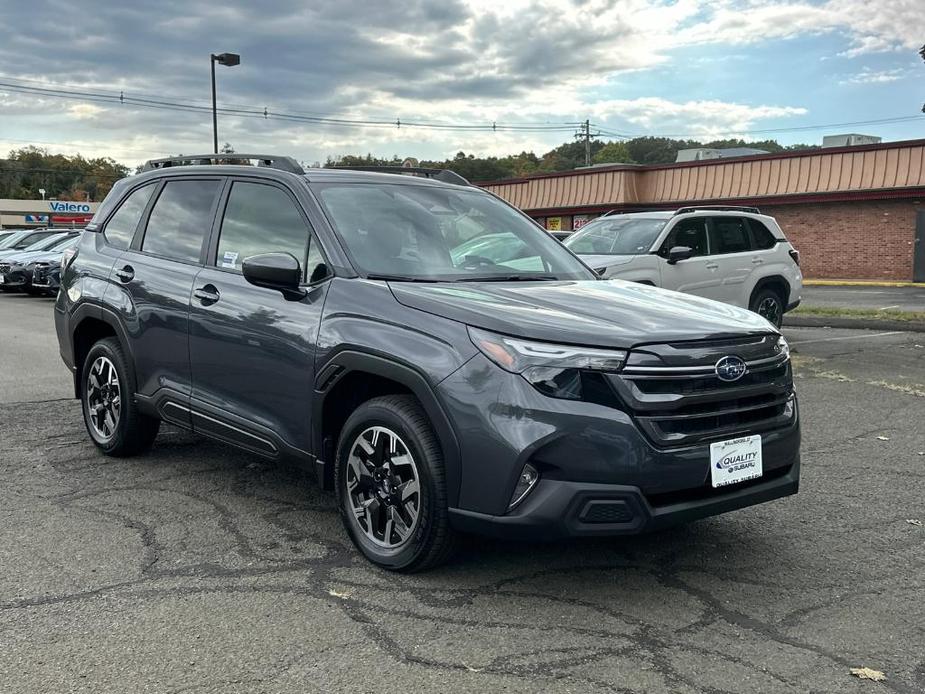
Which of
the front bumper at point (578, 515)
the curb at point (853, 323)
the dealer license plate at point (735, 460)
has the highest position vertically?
the dealer license plate at point (735, 460)

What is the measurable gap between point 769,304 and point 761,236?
95cm

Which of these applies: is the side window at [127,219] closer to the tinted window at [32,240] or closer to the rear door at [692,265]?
the rear door at [692,265]

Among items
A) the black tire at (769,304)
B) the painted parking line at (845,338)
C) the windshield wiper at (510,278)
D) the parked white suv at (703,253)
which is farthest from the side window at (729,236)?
the windshield wiper at (510,278)

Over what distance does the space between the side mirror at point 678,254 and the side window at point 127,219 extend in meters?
6.43

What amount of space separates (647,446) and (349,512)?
4.76ft

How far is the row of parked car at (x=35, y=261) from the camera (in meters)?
20.1

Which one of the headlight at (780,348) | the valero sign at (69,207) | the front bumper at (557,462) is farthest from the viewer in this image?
the valero sign at (69,207)

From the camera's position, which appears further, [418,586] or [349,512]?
[349,512]

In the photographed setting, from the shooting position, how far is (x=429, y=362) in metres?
3.59

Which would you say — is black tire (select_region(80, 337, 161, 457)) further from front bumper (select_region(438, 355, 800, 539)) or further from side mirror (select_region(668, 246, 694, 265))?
side mirror (select_region(668, 246, 694, 265))

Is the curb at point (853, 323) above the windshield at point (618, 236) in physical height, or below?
below

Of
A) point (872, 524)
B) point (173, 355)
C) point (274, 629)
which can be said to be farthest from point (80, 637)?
point (872, 524)

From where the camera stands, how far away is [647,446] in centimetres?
337

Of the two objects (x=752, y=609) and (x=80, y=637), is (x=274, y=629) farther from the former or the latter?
(x=752, y=609)
